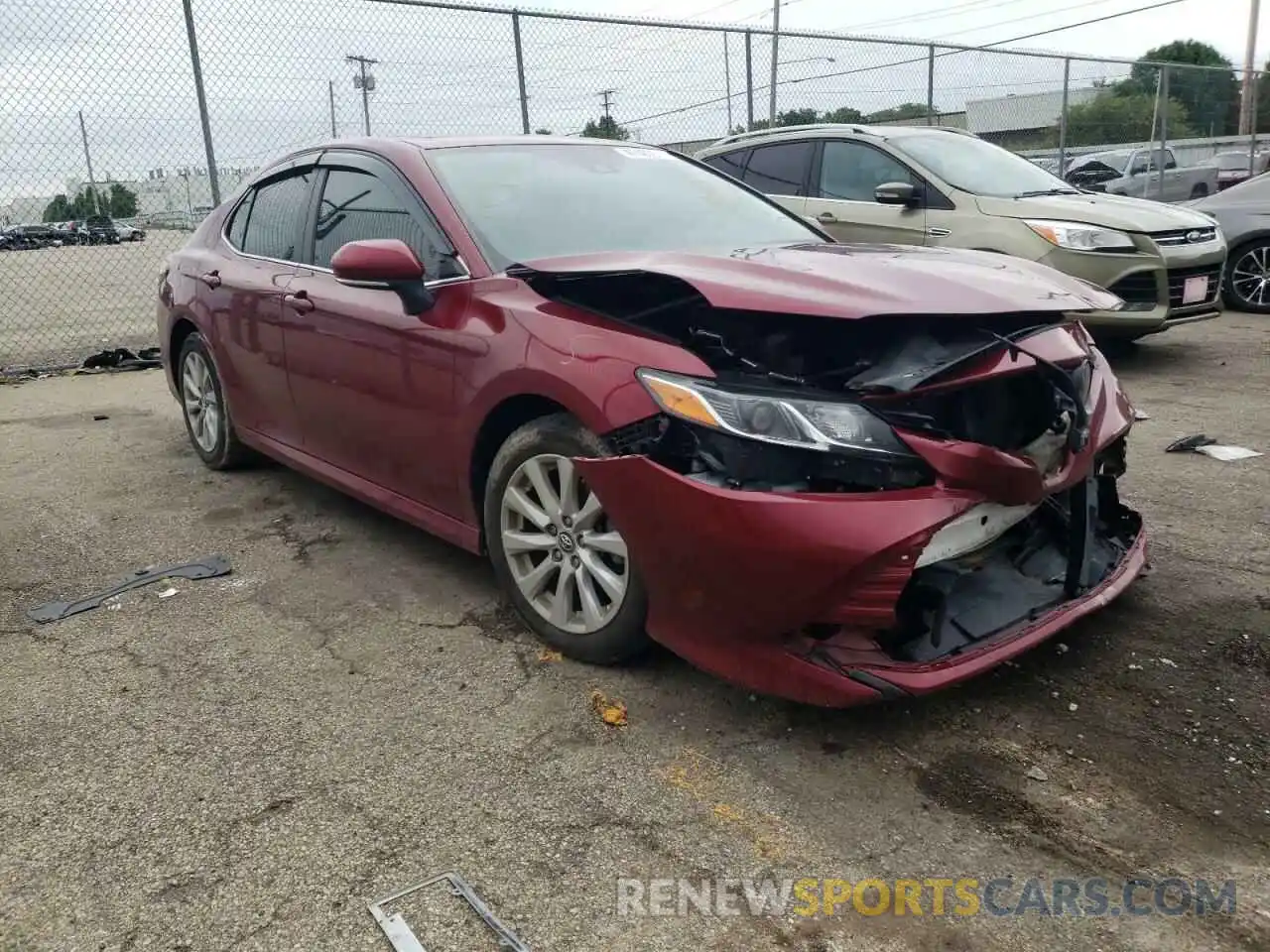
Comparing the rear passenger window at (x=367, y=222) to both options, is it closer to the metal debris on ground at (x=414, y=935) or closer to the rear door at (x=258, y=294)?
the rear door at (x=258, y=294)

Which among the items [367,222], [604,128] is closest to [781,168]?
[604,128]

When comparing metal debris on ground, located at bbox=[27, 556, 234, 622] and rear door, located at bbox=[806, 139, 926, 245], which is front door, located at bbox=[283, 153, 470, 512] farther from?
rear door, located at bbox=[806, 139, 926, 245]

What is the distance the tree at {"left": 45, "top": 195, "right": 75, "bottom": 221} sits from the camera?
7.94m

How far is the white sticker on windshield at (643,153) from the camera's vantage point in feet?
13.7

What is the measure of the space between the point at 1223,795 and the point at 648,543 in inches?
56.9

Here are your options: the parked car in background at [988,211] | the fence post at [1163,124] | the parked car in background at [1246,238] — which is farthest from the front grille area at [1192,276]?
the fence post at [1163,124]

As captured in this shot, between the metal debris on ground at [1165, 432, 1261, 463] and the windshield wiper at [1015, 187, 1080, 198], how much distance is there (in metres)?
2.70

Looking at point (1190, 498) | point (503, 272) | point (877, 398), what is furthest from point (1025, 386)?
point (1190, 498)

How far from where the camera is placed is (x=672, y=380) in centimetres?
263

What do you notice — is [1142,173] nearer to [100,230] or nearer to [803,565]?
[100,230]

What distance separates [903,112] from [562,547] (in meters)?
11.4

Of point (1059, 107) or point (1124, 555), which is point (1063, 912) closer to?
point (1124, 555)

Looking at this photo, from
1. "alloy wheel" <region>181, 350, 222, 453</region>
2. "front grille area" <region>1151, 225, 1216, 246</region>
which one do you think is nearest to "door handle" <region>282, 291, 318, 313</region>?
"alloy wheel" <region>181, 350, 222, 453</region>

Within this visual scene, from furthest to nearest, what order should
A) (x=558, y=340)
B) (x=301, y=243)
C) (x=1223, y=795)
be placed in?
(x=301, y=243) < (x=558, y=340) < (x=1223, y=795)
